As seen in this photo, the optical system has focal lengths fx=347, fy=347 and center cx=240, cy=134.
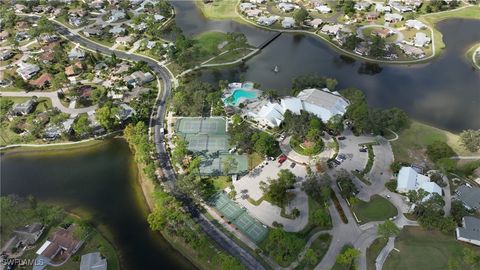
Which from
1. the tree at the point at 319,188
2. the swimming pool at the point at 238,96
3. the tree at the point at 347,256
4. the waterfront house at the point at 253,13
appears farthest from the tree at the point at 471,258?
the waterfront house at the point at 253,13

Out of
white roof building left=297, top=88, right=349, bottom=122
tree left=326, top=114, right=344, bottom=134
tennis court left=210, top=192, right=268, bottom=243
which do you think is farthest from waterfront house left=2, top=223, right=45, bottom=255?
tree left=326, top=114, right=344, bottom=134

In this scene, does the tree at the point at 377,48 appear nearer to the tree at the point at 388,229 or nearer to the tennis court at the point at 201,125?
the tennis court at the point at 201,125

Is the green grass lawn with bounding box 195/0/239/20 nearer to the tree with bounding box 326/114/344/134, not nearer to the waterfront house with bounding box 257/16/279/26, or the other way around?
the waterfront house with bounding box 257/16/279/26

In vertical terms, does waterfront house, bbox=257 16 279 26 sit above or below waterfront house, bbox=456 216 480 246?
below

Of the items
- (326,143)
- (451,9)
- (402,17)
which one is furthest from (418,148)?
(451,9)

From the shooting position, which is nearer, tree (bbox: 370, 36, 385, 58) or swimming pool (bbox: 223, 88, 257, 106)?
swimming pool (bbox: 223, 88, 257, 106)

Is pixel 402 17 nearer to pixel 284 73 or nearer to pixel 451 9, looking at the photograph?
pixel 451 9
